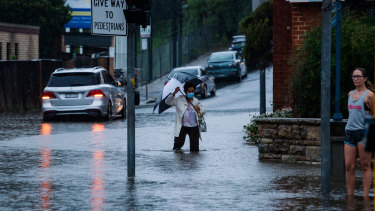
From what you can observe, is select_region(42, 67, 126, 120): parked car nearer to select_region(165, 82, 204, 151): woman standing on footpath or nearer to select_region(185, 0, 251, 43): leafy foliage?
select_region(165, 82, 204, 151): woman standing on footpath

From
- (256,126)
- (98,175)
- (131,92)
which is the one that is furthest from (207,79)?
(131,92)

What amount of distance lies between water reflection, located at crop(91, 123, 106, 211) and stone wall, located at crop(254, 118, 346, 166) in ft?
9.39

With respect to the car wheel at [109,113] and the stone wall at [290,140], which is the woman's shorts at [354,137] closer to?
the stone wall at [290,140]

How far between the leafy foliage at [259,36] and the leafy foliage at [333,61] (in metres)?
6.99

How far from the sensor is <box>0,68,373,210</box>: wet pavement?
401 inches

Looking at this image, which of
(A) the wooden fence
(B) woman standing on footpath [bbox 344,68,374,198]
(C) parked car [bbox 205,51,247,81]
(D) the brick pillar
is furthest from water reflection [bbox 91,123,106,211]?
(C) parked car [bbox 205,51,247,81]

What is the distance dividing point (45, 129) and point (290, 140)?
9569mm

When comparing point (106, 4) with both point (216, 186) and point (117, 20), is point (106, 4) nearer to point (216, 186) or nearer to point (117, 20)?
point (117, 20)

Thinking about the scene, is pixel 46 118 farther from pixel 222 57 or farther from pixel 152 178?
pixel 222 57

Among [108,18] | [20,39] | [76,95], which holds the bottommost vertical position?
[76,95]

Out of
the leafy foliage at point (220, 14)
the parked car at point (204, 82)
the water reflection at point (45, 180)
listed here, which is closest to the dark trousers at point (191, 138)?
the water reflection at point (45, 180)

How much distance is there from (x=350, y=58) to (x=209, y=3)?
195 ft

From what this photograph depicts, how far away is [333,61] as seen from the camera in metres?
14.7

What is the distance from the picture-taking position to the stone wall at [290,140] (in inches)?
563
